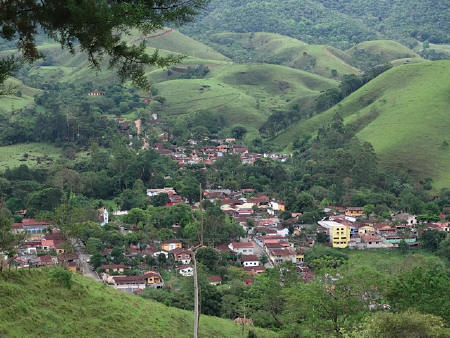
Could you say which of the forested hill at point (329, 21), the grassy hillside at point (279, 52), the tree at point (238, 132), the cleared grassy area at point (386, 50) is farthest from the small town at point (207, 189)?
the forested hill at point (329, 21)

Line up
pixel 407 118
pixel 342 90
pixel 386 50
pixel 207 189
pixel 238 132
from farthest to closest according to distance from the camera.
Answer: pixel 386 50 → pixel 342 90 → pixel 238 132 → pixel 407 118 → pixel 207 189

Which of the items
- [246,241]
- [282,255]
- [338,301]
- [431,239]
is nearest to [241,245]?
[282,255]

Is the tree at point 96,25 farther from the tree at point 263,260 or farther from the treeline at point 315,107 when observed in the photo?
the treeline at point 315,107

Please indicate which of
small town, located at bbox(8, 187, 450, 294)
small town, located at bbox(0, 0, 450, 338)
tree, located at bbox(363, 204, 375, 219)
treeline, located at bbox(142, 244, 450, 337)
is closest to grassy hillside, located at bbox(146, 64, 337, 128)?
small town, located at bbox(0, 0, 450, 338)

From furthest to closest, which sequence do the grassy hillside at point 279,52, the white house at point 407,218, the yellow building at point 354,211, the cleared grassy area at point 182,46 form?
the cleared grassy area at point 182,46 < the grassy hillside at point 279,52 < the yellow building at point 354,211 < the white house at point 407,218

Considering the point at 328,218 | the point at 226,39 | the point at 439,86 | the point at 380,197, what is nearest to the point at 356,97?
the point at 439,86

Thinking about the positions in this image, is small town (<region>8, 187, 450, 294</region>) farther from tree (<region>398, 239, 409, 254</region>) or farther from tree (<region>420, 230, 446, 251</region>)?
tree (<region>420, 230, 446, 251</region>)

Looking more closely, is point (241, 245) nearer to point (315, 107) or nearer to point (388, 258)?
point (388, 258)
